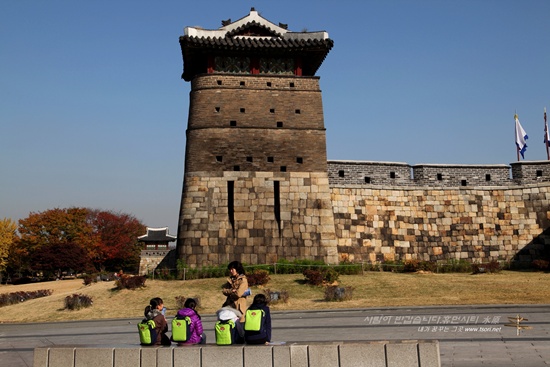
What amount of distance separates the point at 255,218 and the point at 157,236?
2746 centimetres

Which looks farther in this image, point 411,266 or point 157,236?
point 157,236

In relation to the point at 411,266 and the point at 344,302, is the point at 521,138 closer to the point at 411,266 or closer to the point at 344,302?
the point at 411,266

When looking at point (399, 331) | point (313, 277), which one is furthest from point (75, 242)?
point (399, 331)

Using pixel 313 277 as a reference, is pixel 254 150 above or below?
above

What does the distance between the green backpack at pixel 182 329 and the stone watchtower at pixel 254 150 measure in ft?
54.6

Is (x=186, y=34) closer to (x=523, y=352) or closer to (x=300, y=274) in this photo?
(x=300, y=274)

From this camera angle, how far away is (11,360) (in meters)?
11.0

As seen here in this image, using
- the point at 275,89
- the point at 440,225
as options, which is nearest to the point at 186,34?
the point at 275,89

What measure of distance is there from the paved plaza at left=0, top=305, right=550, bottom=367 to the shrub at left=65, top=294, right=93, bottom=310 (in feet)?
7.20

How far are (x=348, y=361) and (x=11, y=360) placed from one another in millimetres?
7567

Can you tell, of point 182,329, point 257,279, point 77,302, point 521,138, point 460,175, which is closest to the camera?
point 182,329

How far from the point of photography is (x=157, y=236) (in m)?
50.9

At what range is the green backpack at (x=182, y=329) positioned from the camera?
8453 millimetres

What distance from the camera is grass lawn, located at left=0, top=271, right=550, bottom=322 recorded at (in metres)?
19.1
